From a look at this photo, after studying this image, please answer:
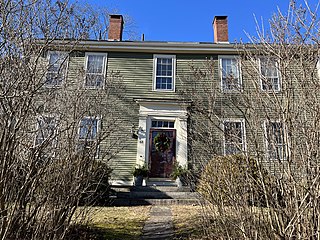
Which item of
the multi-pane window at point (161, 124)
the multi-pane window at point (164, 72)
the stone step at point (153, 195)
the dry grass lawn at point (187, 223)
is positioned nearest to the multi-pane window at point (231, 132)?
the dry grass lawn at point (187, 223)

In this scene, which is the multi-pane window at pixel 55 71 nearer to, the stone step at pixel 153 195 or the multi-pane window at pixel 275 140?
the multi-pane window at pixel 275 140

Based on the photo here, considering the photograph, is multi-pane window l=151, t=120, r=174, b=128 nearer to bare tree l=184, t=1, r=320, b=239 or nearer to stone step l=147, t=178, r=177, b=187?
stone step l=147, t=178, r=177, b=187

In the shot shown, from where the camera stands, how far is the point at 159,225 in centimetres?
604

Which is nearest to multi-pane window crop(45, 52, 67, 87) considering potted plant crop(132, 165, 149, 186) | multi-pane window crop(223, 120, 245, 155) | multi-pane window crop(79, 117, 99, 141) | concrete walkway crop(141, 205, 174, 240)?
multi-pane window crop(79, 117, 99, 141)

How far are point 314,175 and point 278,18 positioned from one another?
2062mm

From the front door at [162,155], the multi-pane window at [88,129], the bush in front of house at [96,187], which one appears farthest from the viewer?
the front door at [162,155]

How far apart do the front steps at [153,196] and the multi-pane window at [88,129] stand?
362cm

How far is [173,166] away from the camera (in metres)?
11.9

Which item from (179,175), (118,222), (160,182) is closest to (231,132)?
(118,222)

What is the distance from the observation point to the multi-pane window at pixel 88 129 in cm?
507

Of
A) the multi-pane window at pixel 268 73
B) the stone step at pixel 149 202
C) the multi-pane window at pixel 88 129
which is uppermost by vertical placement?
the multi-pane window at pixel 268 73

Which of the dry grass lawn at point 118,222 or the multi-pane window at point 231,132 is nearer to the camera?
the multi-pane window at point 231,132

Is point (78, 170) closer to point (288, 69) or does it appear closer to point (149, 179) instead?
point (288, 69)

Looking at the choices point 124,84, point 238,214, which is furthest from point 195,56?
point 238,214
